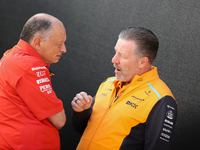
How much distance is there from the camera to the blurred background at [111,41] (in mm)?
1871

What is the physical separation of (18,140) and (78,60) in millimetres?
1578

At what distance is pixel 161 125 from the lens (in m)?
1.12

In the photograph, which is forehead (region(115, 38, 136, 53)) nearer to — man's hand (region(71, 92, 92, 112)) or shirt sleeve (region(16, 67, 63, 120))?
man's hand (region(71, 92, 92, 112))

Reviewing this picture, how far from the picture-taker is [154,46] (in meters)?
1.36

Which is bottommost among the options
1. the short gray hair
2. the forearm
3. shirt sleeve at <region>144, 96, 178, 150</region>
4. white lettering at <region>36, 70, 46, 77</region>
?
the forearm

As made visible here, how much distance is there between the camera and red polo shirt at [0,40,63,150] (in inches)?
37.3

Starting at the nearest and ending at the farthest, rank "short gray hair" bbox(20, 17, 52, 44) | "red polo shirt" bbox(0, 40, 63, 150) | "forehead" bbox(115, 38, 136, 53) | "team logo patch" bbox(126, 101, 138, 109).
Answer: "red polo shirt" bbox(0, 40, 63, 150) < "short gray hair" bbox(20, 17, 52, 44) < "team logo patch" bbox(126, 101, 138, 109) < "forehead" bbox(115, 38, 136, 53)

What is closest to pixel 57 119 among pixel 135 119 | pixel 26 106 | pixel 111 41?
pixel 26 106

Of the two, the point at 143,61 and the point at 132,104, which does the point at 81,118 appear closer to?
the point at 132,104

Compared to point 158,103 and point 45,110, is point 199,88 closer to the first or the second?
point 158,103

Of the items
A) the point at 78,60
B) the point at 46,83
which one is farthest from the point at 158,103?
the point at 78,60

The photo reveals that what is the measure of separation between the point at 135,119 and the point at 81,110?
1.23ft

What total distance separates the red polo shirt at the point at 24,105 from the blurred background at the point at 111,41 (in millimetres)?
1327

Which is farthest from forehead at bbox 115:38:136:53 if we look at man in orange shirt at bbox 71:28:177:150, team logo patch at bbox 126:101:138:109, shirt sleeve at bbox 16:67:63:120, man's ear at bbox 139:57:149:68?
shirt sleeve at bbox 16:67:63:120
